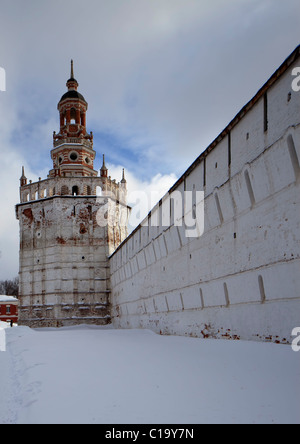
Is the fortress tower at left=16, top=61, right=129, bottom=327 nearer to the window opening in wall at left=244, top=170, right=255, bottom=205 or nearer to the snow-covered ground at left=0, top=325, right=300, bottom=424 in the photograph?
the snow-covered ground at left=0, top=325, right=300, bottom=424

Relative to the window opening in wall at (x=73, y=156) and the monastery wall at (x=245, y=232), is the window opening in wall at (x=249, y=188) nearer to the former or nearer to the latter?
the monastery wall at (x=245, y=232)

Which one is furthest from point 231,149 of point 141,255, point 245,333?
point 141,255

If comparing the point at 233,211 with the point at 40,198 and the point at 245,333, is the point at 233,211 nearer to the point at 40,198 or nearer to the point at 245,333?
the point at 245,333

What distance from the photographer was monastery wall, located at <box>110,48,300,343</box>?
621 cm

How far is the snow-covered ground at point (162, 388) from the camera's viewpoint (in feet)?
12.3

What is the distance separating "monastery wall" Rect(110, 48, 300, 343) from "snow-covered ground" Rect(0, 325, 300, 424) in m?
0.76

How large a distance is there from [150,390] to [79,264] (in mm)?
21322

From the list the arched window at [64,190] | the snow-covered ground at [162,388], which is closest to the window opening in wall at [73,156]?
the arched window at [64,190]

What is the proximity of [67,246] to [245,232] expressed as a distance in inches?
759

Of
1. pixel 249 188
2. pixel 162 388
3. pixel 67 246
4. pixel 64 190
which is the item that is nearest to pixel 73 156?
pixel 64 190

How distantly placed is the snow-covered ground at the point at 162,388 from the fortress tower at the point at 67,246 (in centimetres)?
1796

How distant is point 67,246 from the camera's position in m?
25.5

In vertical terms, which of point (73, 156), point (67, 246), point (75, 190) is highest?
point (73, 156)

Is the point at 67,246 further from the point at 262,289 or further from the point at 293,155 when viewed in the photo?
the point at 293,155
